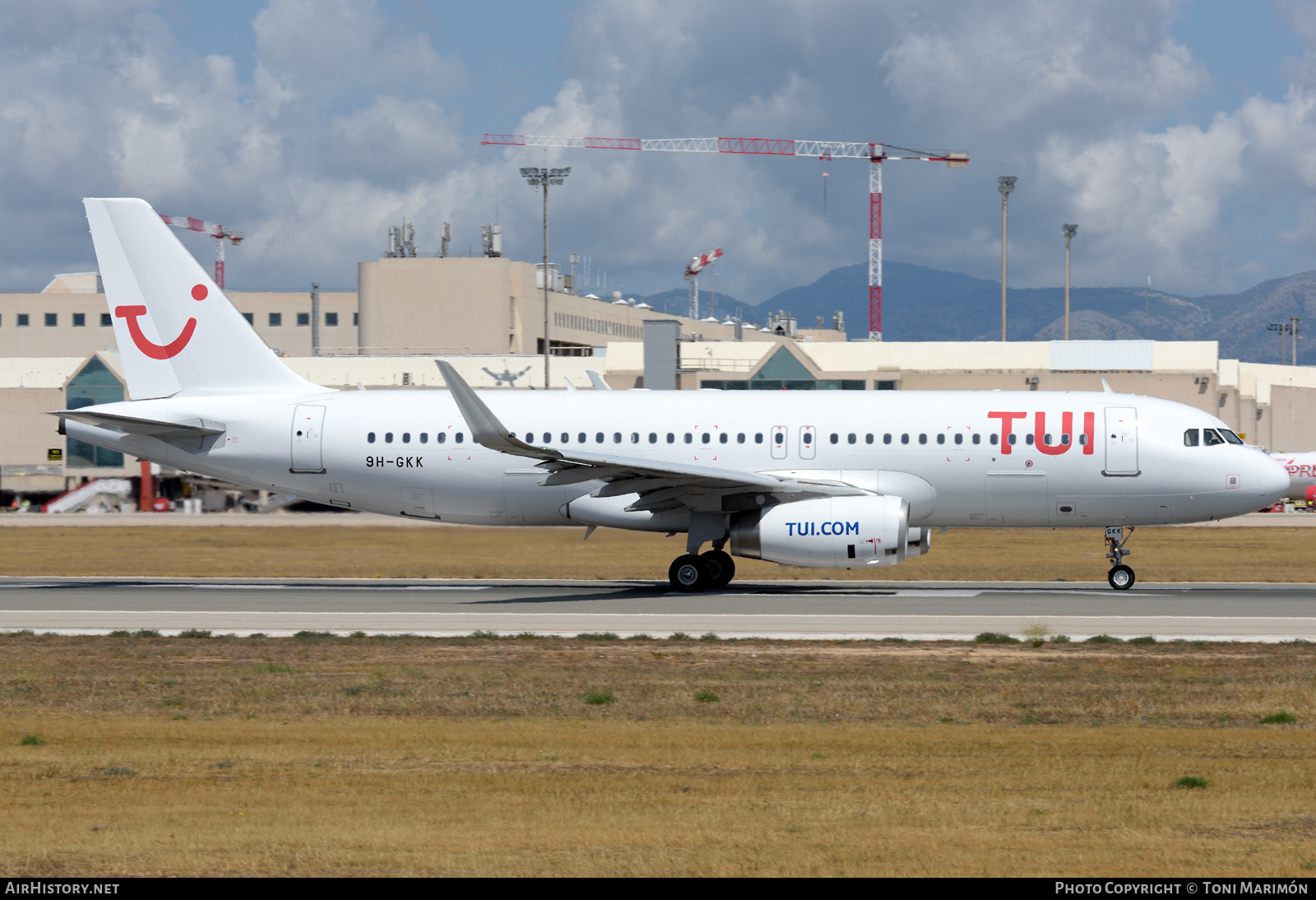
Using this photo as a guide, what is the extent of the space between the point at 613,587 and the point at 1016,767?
1998 centimetres

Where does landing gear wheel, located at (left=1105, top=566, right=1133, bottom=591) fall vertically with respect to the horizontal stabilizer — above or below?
below

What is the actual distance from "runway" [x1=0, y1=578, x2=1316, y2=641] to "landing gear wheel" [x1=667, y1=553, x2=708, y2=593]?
1.02 feet

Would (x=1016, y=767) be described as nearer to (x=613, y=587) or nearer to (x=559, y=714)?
(x=559, y=714)

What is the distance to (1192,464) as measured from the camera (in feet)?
96.1

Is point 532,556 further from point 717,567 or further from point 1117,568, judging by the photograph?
point 1117,568

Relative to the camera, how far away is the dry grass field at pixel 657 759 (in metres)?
9.34

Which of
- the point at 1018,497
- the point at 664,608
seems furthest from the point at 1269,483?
the point at 664,608

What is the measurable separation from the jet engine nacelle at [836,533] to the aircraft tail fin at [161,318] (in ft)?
39.7

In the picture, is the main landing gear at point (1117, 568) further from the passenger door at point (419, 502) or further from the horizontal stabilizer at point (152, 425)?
the horizontal stabilizer at point (152, 425)

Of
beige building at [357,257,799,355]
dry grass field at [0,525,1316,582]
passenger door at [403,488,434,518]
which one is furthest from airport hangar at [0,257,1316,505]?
passenger door at [403,488,434,518]

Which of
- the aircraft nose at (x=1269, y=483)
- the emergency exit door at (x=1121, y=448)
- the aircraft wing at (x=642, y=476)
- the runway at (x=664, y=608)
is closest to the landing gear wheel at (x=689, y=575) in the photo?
the runway at (x=664, y=608)

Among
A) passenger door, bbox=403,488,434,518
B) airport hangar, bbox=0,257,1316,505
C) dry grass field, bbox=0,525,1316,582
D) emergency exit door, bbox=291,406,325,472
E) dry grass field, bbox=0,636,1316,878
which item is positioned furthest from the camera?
airport hangar, bbox=0,257,1316,505

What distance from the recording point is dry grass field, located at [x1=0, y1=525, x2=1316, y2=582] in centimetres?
3428

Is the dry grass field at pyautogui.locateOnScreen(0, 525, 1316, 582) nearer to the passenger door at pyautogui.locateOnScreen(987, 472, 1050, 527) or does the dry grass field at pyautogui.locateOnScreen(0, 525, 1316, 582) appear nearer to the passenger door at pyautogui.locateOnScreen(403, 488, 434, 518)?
the passenger door at pyautogui.locateOnScreen(403, 488, 434, 518)
